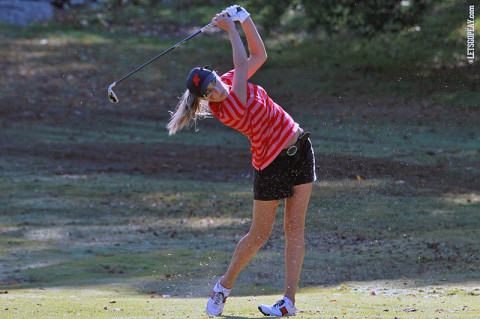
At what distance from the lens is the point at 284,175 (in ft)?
15.9

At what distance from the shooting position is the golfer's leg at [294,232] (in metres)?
4.89

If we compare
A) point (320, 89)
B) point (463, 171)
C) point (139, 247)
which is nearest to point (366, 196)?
point (463, 171)

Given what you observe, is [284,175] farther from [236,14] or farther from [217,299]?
[236,14]

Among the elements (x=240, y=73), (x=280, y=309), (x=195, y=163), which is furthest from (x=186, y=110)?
(x=195, y=163)

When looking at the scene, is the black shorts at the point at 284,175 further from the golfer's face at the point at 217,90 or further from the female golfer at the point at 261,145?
the golfer's face at the point at 217,90

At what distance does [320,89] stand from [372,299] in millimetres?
12826

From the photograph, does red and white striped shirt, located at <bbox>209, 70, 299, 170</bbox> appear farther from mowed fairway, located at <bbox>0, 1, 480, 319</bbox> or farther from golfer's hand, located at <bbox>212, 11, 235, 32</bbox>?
mowed fairway, located at <bbox>0, 1, 480, 319</bbox>

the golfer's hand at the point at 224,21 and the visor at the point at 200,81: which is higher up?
the golfer's hand at the point at 224,21

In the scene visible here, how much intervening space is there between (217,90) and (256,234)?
101 centimetres

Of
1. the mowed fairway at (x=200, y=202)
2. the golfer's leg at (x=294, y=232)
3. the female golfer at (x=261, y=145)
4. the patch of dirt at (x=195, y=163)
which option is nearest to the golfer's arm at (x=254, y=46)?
the female golfer at (x=261, y=145)

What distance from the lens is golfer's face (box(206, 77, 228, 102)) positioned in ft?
15.4

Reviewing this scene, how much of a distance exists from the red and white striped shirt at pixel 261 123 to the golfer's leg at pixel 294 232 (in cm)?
31

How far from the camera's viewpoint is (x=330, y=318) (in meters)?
4.67

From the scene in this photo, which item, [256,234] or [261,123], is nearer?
[261,123]
